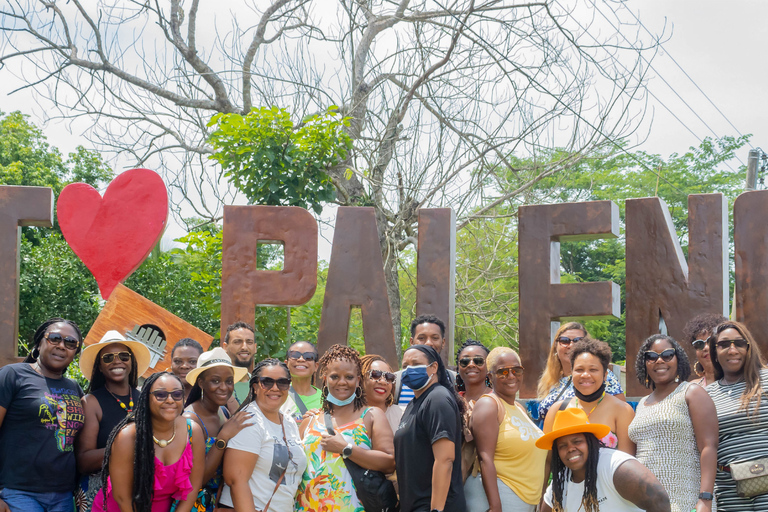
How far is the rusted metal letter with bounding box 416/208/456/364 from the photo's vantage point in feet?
23.3

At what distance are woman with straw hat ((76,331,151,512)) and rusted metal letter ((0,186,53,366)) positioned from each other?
2342 millimetres

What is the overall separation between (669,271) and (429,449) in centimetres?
347

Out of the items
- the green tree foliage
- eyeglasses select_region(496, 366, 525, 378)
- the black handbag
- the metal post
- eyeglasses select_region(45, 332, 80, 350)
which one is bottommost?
the black handbag

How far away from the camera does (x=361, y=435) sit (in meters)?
4.49

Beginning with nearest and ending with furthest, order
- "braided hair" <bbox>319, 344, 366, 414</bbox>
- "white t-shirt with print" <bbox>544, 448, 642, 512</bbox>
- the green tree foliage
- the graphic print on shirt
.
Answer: "white t-shirt with print" <bbox>544, 448, 642, 512</bbox>, the graphic print on shirt, "braided hair" <bbox>319, 344, 366, 414</bbox>, the green tree foliage

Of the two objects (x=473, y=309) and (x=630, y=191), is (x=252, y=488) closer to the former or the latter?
(x=473, y=309)

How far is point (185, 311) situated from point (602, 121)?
289 inches

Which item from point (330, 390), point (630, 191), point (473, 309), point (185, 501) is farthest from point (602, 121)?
point (630, 191)

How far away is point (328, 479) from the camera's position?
440cm

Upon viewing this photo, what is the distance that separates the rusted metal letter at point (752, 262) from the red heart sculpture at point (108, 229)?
5.09m

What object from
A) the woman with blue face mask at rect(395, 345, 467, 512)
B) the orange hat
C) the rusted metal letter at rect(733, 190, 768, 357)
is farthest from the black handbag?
the rusted metal letter at rect(733, 190, 768, 357)

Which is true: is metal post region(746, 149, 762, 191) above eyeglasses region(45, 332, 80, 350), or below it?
above

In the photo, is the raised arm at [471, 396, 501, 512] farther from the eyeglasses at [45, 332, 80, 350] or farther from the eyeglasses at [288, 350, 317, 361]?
the eyeglasses at [45, 332, 80, 350]

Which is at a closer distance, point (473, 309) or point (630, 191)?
point (473, 309)
